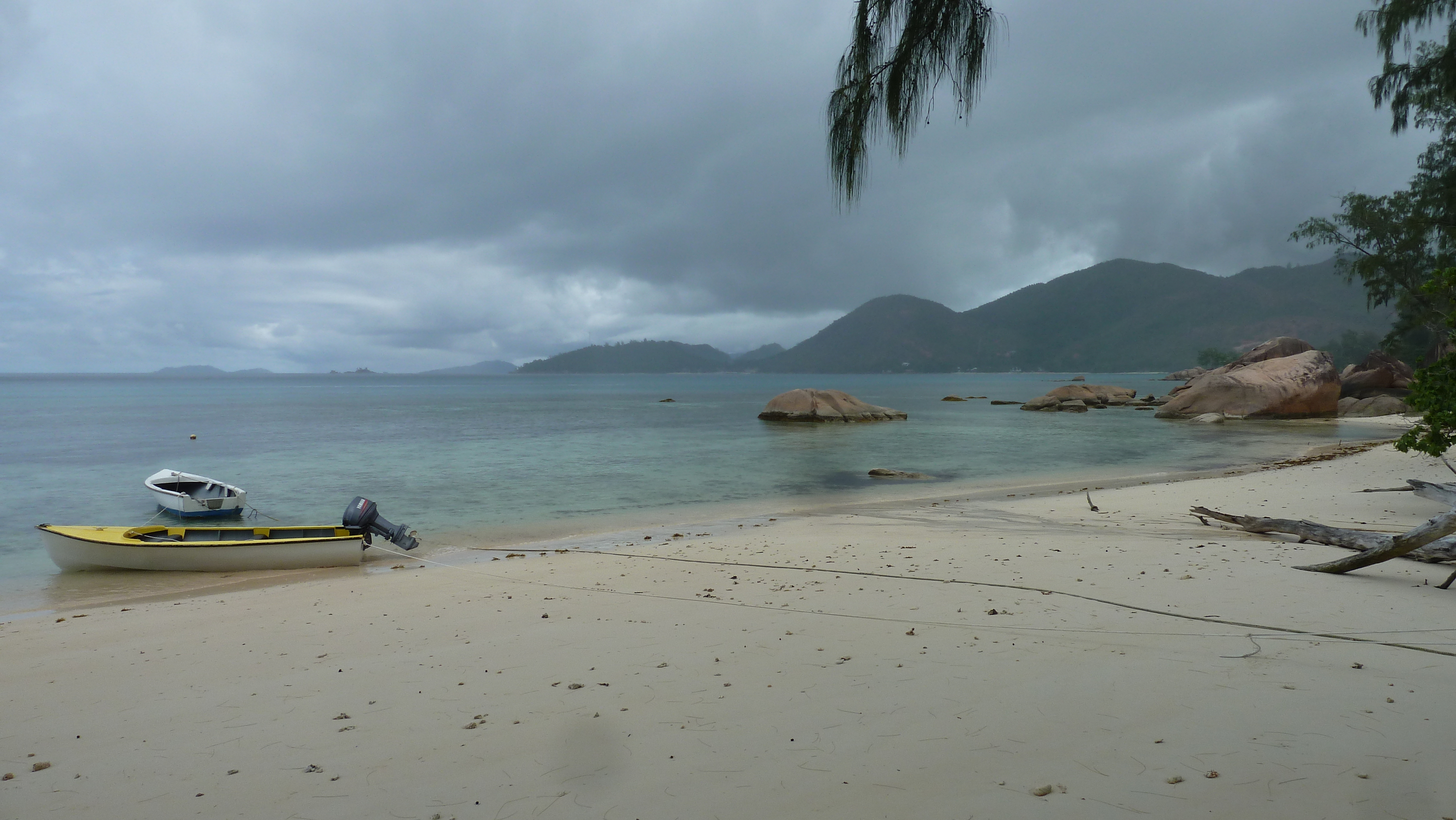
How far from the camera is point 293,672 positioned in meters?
5.40

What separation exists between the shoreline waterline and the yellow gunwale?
471 mm

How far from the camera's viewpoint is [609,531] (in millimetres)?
14359

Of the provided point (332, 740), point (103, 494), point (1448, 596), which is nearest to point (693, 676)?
point (332, 740)

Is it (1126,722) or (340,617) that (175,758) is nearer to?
(340,617)

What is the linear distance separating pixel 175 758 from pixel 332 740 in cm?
84

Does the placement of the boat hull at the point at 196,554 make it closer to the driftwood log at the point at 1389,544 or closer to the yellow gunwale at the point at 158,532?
the yellow gunwale at the point at 158,532

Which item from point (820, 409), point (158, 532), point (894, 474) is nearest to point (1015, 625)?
point (158, 532)

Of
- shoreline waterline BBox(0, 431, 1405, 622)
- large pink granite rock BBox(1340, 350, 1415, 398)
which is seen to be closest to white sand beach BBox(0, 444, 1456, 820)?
shoreline waterline BBox(0, 431, 1405, 622)

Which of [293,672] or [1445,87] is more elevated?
[1445,87]

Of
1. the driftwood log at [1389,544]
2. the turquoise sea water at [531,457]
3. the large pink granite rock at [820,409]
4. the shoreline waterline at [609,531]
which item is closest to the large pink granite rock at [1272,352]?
the turquoise sea water at [531,457]

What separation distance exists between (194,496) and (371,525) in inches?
364

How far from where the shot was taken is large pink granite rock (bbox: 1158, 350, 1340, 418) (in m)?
42.1

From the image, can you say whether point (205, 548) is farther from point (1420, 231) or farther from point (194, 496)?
point (1420, 231)

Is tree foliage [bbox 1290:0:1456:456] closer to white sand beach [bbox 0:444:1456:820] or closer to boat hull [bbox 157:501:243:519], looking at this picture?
white sand beach [bbox 0:444:1456:820]
